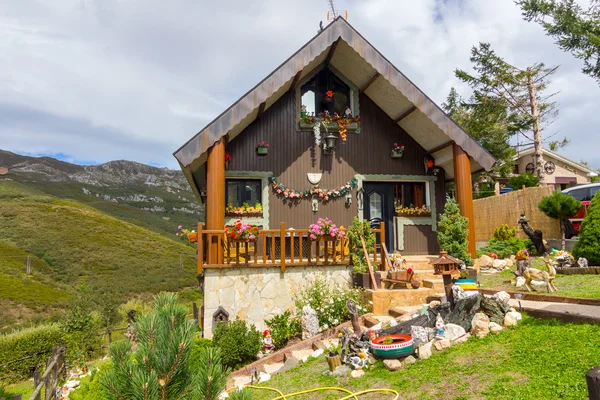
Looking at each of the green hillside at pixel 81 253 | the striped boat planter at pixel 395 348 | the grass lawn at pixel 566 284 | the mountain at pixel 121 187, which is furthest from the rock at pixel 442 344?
the mountain at pixel 121 187

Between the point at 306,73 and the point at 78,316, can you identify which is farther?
the point at 78,316

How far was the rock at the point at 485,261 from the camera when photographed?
11797 mm

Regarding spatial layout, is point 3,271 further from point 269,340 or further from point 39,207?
point 269,340

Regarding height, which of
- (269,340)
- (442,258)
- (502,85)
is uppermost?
(502,85)

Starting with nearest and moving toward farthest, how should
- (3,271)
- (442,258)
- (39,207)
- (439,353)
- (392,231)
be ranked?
(439,353)
(442,258)
(392,231)
(3,271)
(39,207)

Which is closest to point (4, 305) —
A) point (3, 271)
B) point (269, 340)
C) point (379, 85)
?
point (3, 271)

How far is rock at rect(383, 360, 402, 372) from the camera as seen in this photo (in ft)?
17.8

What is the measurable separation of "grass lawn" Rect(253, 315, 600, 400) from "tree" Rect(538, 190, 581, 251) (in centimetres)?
854

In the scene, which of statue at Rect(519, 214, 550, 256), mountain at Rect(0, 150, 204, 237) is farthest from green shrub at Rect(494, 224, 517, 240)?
mountain at Rect(0, 150, 204, 237)

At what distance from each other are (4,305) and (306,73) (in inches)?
1030

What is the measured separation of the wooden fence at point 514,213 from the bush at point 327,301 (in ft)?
31.0

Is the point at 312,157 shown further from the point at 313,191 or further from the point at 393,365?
the point at 393,365

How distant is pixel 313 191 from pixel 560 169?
89.3 feet

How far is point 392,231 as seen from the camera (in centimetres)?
1261
